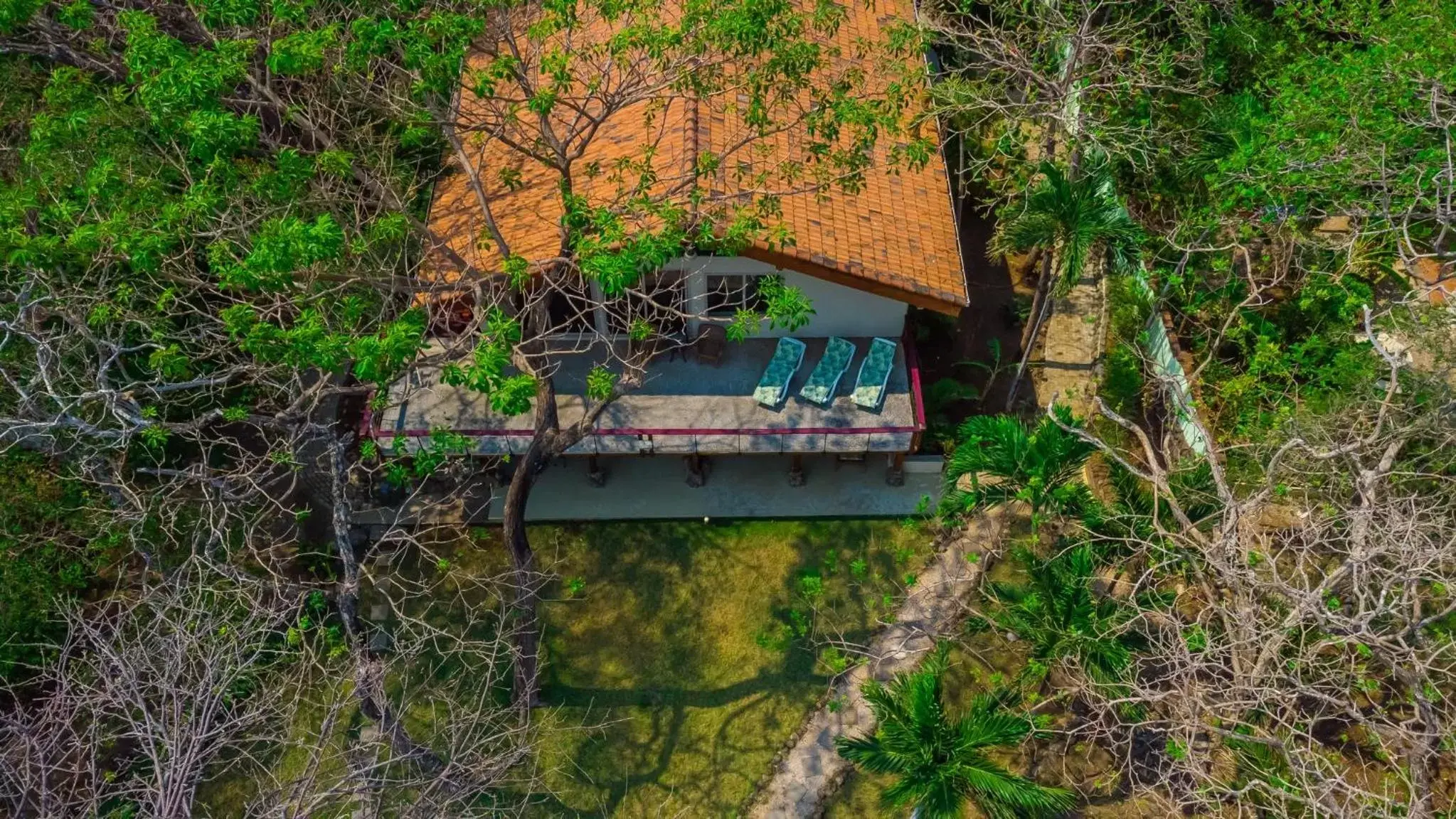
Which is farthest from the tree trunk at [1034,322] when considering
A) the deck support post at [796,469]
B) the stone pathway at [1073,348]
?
the deck support post at [796,469]

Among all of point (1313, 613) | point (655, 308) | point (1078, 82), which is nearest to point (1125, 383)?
point (1078, 82)

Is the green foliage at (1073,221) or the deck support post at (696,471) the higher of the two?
the green foliage at (1073,221)

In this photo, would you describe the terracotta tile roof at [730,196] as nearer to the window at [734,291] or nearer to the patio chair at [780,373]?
the window at [734,291]

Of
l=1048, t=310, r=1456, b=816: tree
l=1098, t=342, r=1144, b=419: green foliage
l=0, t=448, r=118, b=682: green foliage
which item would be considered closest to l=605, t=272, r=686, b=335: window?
l=1048, t=310, r=1456, b=816: tree

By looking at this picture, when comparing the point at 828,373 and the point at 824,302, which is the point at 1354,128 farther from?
the point at 828,373

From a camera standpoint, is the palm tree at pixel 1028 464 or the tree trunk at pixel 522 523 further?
the tree trunk at pixel 522 523

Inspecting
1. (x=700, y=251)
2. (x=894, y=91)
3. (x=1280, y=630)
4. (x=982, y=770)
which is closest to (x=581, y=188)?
(x=700, y=251)

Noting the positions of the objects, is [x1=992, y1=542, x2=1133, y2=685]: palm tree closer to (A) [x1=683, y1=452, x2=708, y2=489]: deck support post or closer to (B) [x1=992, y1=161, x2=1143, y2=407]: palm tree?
(B) [x1=992, y1=161, x2=1143, y2=407]: palm tree
